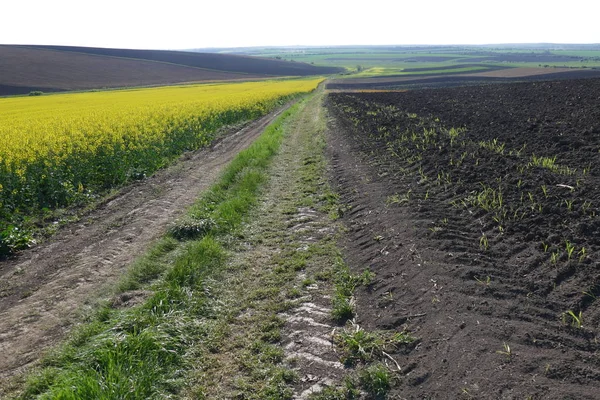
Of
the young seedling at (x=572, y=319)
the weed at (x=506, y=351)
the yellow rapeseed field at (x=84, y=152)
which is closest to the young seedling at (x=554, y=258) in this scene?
the young seedling at (x=572, y=319)

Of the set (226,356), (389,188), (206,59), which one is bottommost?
(226,356)

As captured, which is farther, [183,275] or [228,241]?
[228,241]

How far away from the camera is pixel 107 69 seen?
92625 mm

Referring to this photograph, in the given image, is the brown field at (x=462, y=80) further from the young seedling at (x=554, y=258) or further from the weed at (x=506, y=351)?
the weed at (x=506, y=351)

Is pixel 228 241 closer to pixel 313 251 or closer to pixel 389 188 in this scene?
pixel 313 251

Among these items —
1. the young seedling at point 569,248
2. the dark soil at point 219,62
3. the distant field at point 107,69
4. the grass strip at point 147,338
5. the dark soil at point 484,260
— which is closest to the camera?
the dark soil at point 484,260

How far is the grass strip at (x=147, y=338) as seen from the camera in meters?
4.22

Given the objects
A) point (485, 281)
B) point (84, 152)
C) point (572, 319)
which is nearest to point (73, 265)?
point (485, 281)

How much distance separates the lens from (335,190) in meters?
11.4

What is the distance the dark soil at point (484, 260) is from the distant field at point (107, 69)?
7359 cm

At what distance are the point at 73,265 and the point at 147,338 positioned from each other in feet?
11.8

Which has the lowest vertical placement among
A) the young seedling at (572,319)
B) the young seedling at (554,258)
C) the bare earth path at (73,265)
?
the bare earth path at (73,265)

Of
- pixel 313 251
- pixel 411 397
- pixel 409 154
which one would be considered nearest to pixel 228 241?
pixel 313 251

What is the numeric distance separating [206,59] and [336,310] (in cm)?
13690
